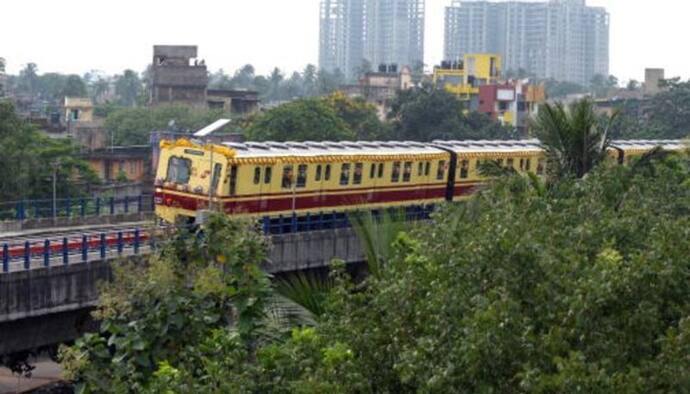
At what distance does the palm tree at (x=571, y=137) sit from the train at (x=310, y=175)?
17.9 feet

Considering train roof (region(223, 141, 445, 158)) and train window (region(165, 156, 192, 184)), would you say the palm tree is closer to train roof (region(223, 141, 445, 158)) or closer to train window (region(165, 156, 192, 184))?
train roof (region(223, 141, 445, 158))

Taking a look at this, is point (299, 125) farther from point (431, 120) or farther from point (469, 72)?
point (469, 72)

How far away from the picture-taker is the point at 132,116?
97.1 metres

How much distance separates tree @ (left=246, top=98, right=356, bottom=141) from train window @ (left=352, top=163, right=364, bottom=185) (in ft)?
111

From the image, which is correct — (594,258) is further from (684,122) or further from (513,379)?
(684,122)

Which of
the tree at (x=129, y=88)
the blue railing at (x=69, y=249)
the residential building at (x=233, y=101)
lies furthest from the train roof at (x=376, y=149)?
the tree at (x=129, y=88)

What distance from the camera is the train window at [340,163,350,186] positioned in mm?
39406

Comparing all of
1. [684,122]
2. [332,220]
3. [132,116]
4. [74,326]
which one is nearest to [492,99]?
[684,122]

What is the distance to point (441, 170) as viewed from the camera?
43719mm

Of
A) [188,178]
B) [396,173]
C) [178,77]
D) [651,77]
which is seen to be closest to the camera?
[188,178]

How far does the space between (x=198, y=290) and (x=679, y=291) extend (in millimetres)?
5544

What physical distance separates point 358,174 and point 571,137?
46.9ft

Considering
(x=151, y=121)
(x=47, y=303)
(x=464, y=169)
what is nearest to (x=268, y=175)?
(x=464, y=169)

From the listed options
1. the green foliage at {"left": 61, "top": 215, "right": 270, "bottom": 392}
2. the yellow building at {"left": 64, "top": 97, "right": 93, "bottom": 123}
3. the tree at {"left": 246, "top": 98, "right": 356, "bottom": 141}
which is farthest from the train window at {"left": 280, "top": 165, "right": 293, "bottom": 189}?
the yellow building at {"left": 64, "top": 97, "right": 93, "bottom": 123}
